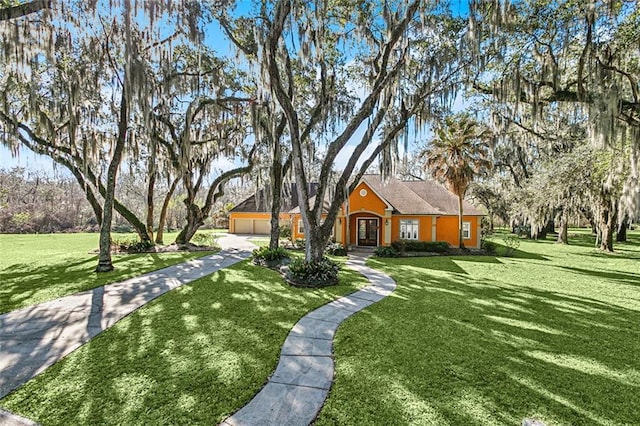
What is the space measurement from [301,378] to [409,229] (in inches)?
610

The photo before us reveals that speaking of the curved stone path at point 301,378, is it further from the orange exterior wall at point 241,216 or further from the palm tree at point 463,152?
the orange exterior wall at point 241,216

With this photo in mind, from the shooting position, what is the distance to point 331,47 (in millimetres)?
9484

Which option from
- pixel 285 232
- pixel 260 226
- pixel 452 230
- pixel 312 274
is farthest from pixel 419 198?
pixel 260 226

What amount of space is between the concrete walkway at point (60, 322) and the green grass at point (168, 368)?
0.26m

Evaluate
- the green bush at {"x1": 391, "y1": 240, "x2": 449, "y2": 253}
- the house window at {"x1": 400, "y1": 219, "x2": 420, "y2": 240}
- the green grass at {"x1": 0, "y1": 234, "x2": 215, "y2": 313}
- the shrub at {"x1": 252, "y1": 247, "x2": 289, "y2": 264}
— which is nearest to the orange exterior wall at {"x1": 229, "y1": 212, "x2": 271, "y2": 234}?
the house window at {"x1": 400, "y1": 219, "x2": 420, "y2": 240}

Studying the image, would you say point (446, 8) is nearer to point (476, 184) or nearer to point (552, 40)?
point (552, 40)

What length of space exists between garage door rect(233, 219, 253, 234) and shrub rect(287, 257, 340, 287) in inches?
784

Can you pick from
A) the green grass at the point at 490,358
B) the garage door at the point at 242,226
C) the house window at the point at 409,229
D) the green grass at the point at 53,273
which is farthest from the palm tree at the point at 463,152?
the garage door at the point at 242,226

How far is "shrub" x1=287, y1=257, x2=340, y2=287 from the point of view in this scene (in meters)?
8.27

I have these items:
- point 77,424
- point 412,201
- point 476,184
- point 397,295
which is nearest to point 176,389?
point 77,424

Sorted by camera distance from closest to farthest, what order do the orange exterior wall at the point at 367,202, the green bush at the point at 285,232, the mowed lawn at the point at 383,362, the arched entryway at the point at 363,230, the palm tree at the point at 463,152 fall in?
the mowed lawn at the point at 383,362
the palm tree at the point at 463,152
the orange exterior wall at the point at 367,202
the arched entryway at the point at 363,230
the green bush at the point at 285,232

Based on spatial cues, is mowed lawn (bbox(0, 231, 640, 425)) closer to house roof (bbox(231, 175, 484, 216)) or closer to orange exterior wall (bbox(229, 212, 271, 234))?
house roof (bbox(231, 175, 484, 216))

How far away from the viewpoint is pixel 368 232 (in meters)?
18.7

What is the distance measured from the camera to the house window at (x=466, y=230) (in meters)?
18.1
